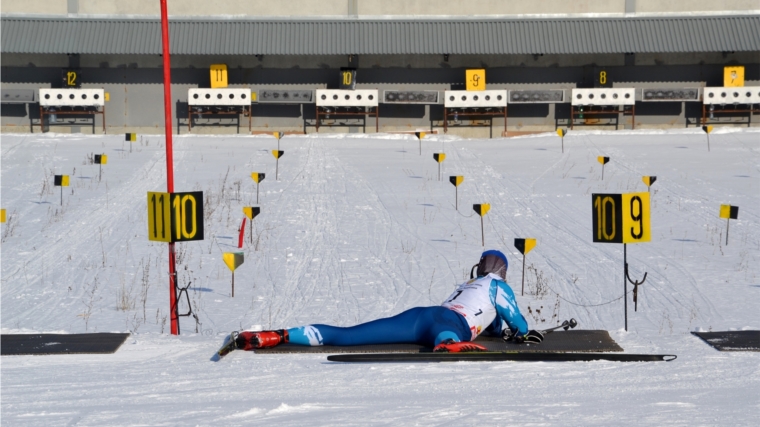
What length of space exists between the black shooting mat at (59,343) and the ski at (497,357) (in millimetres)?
2074

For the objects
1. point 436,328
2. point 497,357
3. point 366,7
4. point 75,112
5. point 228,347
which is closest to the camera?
point 497,357

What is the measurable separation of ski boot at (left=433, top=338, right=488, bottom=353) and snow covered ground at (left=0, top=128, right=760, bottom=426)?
35 cm

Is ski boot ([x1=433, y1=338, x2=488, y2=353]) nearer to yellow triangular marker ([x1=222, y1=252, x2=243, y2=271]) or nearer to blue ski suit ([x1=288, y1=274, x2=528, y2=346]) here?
blue ski suit ([x1=288, y1=274, x2=528, y2=346])

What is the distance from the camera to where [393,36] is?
1320 inches

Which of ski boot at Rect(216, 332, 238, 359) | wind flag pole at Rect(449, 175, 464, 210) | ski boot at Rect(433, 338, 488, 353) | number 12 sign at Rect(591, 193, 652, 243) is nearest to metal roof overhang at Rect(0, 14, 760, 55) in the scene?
wind flag pole at Rect(449, 175, 464, 210)

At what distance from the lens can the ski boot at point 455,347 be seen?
23.9 feet

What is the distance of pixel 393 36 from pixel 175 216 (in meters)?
25.1

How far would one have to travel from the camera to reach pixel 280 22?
1339 inches

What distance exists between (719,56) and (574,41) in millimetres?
5671

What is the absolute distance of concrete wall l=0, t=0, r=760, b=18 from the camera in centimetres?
3412

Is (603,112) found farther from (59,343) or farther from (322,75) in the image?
(59,343)

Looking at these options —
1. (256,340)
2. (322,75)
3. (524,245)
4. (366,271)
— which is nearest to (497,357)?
(256,340)

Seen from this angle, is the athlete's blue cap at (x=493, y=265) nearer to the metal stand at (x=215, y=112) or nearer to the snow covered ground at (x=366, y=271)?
the snow covered ground at (x=366, y=271)

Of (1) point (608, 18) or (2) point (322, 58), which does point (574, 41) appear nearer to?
(1) point (608, 18)
